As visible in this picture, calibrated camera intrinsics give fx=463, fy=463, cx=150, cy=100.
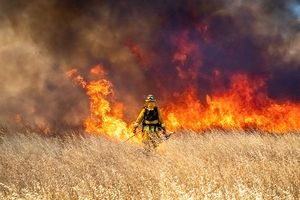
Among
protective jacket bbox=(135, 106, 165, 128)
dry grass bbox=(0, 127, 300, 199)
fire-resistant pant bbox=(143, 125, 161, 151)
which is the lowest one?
dry grass bbox=(0, 127, 300, 199)

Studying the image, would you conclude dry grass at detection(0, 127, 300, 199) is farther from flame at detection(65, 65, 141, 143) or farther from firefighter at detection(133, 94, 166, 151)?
flame at detection(65, 65, 141, 143)

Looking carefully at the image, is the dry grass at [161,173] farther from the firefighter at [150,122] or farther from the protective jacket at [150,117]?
the protective jacket at [150,117]

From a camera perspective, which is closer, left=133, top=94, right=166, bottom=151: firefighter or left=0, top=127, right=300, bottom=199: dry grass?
left=0, top=127, right=300, bottom=199: dry grass

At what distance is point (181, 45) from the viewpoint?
24359mm

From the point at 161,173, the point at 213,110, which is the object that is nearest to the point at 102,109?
the point at 213,110

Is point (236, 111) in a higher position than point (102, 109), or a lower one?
higher

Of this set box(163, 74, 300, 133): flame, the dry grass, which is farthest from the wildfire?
the dry grass

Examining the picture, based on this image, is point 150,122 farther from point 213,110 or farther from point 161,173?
point 213,110

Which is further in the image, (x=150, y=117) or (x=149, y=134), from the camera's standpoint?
(x=150, y=117)

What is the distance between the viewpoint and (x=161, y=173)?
731cm

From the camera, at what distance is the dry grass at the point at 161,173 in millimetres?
5828

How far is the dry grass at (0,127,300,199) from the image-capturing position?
229 inches

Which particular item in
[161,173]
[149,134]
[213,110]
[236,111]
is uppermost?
[213,110]

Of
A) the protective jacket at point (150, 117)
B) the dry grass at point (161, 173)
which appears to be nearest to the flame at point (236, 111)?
the protective jacket at point (150, 117)
